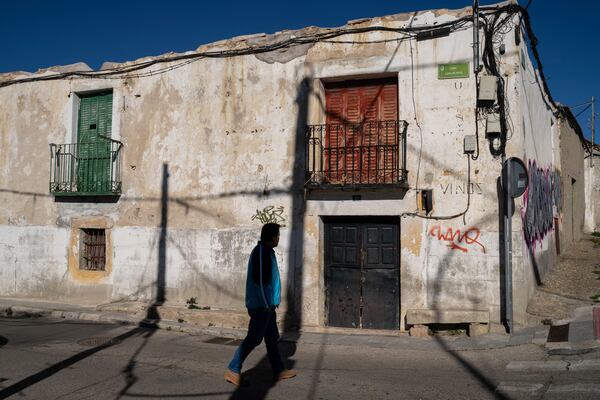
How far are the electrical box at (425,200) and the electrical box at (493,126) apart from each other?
1282 millimetres

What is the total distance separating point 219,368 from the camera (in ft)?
21.8

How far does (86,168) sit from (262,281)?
783 cm

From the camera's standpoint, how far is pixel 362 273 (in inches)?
375

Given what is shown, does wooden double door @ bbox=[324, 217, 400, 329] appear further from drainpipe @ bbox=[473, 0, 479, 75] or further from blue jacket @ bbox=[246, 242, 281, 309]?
blue jacket @ bbox=[246, 242, 281, 309]

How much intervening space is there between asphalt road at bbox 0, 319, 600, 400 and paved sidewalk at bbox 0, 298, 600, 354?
223mm

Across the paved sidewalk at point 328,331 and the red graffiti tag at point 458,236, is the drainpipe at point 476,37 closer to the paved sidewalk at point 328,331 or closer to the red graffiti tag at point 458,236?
the red graffiti tag at point 458,236

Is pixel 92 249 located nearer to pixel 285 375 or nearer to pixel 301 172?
pixel 301 172

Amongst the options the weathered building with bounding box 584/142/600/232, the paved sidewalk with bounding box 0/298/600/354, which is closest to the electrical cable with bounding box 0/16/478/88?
the paved sidewalk with bounding box 0/298/600/354

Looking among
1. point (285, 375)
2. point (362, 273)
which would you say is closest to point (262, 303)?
point (285, 375)

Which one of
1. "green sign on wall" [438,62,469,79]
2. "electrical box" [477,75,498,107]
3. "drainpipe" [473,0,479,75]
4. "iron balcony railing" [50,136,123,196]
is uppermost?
"drainpipe" [473,0,479,75]

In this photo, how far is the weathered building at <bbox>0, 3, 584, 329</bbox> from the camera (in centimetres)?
881

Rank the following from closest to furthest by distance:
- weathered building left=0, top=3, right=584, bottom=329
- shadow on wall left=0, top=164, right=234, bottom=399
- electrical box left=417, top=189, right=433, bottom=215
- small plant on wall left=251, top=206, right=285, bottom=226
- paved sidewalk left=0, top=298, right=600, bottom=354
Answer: shadow on wall left=0, top=164, right=234, bottom=399, paved sidewalk left=0, top=298, right=600, bottom=354, weathered building left=0, top=3, right=584, bottom=329, electrical box left=417, top=189, right=433, bottom=215, small plant on wall left=251, top=206, right=285, bottom=226

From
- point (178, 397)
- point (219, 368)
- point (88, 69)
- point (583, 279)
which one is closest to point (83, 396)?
point (178, 397)

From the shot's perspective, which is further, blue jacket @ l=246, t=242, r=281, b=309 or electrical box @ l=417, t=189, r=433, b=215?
electrical box @ l=417, t=189, r=433, b=215
